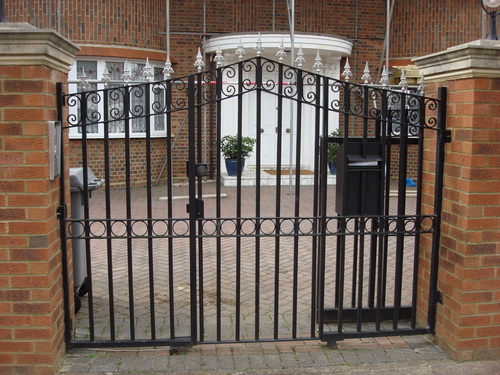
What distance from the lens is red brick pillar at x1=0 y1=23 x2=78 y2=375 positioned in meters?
3.20

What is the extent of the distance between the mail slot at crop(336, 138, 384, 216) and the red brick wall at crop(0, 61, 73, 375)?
200 centimetres

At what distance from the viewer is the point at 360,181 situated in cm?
391

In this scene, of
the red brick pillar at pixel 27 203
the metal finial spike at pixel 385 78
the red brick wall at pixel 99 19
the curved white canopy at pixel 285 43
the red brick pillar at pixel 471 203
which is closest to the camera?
the red brick pillar at pixel 27 203

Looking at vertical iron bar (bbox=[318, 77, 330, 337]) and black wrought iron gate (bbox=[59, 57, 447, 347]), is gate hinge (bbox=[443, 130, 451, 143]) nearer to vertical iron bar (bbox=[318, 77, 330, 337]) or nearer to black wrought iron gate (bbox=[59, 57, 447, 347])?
black wrought iron gate (bbox=[59, 57, 447, 347])

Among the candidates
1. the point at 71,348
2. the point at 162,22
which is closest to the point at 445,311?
the point at 71,348

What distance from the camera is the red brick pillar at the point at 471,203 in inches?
136

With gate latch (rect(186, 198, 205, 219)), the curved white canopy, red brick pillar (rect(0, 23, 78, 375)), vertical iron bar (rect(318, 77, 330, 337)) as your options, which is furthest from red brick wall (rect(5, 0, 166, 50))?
vertical iron bar (rect(318, 77, 330, 337))

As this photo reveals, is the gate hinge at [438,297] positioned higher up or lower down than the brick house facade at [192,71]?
lower down

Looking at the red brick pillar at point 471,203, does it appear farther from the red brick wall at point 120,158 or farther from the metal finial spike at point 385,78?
the red brick wall at point 120,158

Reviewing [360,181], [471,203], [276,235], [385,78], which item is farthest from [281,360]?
[385,78]

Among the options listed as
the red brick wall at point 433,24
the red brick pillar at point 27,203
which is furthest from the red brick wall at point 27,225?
the red brick wall at point 433,24

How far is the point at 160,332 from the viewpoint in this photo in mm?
4133

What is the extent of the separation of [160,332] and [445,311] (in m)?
2.11

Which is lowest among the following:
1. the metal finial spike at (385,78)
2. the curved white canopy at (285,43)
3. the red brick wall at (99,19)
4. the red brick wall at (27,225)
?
the red brick wall at (27,225)
